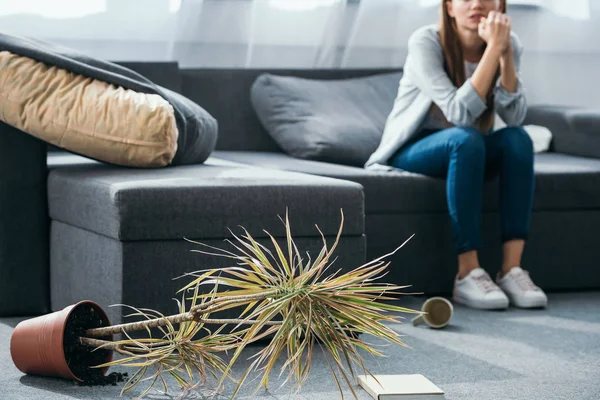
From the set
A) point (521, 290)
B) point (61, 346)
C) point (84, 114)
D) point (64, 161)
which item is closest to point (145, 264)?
point (61, 346)

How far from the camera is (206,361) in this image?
190 centimetres

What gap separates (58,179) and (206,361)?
829mm

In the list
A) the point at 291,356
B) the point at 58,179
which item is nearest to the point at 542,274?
the point at 58,179

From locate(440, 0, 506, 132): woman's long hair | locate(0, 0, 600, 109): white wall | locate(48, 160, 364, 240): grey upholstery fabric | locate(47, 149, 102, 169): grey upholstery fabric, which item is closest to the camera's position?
locate(48, 160, 364, 240): grey upholstery fabric

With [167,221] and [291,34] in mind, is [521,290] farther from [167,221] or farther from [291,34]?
[291,34]

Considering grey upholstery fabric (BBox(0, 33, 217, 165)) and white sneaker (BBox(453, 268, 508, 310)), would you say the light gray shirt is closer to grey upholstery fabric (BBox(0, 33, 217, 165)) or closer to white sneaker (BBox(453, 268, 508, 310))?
white sneaker (BBox(453, 268, 508, 310))

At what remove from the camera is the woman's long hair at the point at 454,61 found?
3.06 metres

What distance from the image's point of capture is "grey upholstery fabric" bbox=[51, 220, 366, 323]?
2.17 m

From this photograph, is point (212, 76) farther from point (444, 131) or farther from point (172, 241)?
point (172, 241)

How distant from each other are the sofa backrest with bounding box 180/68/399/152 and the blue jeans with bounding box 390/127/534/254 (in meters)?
0.70

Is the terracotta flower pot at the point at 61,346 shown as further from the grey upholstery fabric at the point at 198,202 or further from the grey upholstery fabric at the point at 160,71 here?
the grey upholstery fabric at the point at 160,71

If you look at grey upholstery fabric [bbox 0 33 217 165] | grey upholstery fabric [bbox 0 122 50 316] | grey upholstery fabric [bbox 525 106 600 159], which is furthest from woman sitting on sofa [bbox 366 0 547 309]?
grey upholstery fabric [bbox 0 122 50 316]

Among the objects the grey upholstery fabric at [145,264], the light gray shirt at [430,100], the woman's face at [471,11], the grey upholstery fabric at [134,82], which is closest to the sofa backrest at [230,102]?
the light gray shirt at [430,100]

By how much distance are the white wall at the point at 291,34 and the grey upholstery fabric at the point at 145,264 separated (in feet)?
4.60
